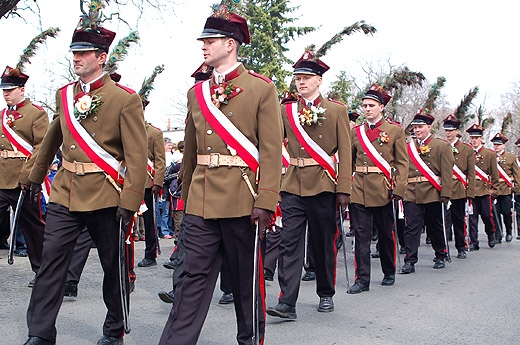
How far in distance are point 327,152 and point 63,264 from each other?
2.99m

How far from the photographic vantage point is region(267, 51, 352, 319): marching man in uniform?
6.79 metres

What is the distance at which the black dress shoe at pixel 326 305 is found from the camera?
6867 mm

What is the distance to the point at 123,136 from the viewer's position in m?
5.13

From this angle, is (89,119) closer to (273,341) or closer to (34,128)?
(273,341)

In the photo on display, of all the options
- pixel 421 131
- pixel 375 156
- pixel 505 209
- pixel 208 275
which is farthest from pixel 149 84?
pixel 505 209

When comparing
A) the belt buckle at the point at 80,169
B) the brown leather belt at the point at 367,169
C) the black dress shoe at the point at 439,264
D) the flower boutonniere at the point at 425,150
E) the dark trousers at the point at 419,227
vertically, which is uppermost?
the flower boutonniere at the point at 425,150

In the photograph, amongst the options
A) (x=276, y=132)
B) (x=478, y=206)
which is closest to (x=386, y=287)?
(x=276, y=132)

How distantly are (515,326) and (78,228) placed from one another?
Result: 157 inches

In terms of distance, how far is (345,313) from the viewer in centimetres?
684

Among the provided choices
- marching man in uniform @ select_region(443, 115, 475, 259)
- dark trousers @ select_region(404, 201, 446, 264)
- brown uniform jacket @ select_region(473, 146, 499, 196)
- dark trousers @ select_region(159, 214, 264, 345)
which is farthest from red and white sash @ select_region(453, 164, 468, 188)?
dark trousers @ select_region(159, 214, 264, 345)

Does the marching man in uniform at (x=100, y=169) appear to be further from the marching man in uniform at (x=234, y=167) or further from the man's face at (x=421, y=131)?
the man's face at (x=421, y=131)

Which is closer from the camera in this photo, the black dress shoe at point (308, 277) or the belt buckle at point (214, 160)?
the belt buckle at point (214, 160)

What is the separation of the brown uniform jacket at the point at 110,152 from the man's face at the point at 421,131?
6248 mm

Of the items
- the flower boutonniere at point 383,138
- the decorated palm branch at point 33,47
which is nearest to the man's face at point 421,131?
the flower boutonniere at point 383,138
